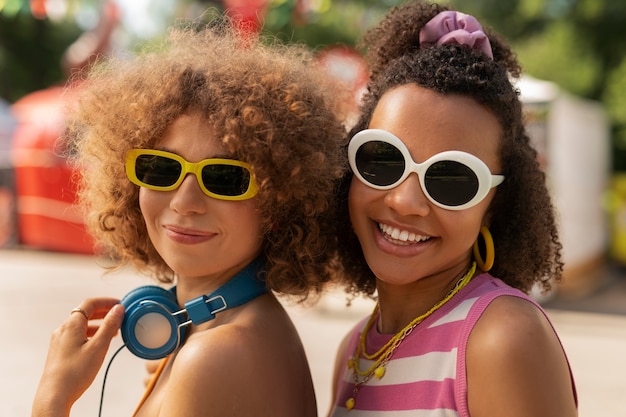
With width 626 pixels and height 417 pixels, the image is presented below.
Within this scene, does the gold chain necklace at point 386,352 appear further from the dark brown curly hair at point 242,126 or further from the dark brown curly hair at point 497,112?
the dark brown curly hair at point 242,126

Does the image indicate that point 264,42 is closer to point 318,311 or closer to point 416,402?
point 416,402

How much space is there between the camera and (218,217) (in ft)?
5.74

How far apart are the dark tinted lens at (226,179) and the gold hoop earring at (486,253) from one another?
0.65 m

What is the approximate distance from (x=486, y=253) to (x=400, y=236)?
271 millimetres

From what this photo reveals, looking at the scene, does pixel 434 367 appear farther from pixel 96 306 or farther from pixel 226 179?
pixel 96 306

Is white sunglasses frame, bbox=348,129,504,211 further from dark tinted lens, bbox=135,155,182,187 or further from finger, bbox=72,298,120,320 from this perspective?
finger, bbox=72,298,120,320

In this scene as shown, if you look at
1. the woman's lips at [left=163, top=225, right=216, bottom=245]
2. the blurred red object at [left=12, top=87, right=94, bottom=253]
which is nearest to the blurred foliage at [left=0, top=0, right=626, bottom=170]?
the blurred red object at [left=12, top=87, right=94, bottom=253]

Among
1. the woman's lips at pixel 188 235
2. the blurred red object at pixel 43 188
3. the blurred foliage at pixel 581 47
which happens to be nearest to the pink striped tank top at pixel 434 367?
the woman's lips at pixel 188 235


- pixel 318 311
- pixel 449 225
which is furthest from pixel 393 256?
pixel 318 311

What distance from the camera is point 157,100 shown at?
5.93 ft

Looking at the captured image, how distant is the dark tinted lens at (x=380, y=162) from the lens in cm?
179

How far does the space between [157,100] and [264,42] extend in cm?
52

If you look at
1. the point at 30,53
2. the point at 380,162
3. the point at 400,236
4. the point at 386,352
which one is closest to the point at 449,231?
the point at 400,236

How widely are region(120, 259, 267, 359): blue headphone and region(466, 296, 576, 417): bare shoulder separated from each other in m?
0.58
